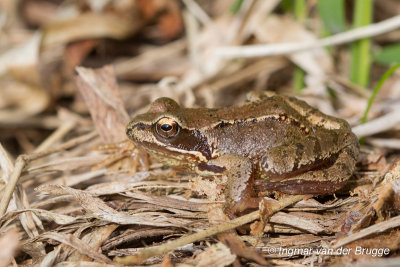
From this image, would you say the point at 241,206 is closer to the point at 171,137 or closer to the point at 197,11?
the point at 171,137

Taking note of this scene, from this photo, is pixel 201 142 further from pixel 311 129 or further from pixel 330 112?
pixel 330 112

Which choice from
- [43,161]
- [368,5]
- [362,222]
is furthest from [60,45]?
[362,222]

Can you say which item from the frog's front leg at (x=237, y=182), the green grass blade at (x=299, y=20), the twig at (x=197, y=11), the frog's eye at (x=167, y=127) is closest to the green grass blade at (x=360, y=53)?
the green grass blade at (x=299, y=20)

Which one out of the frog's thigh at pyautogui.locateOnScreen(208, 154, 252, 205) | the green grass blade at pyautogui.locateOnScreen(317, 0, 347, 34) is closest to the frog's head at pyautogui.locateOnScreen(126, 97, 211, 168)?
the frog's thigh at pyautogui.locateOnScreen(208, 154, 252, 205)

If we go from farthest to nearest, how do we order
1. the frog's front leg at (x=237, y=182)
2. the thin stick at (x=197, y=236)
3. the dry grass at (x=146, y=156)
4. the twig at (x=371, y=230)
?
the frog's front leg at (x=237, y=182) → the dry grass at (x=146, y=156) → the twig at (x=371, y=230) → the thin stick at (x=197, y=236)

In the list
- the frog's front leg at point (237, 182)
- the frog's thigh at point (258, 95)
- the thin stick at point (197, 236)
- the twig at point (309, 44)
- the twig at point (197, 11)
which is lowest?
the thin stick at point (197, 236)

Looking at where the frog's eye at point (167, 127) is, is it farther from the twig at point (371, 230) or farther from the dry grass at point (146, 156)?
the twig at point (371, 230)

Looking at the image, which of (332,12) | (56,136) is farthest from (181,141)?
(332,12)
